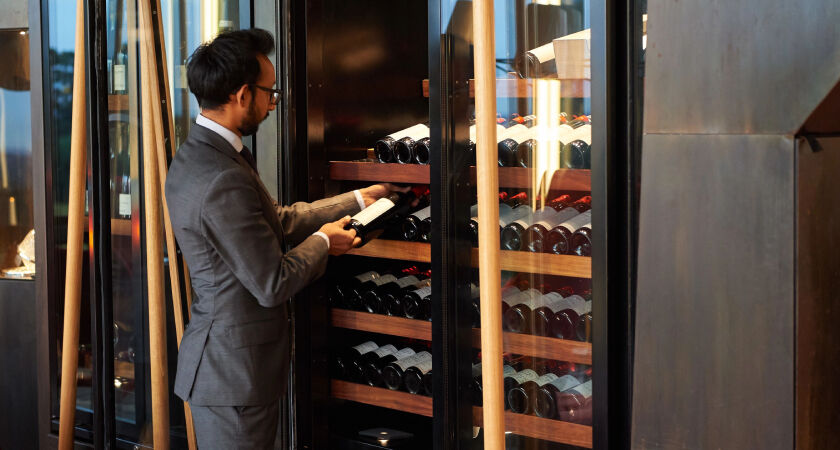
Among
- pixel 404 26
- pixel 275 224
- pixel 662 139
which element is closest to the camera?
pixel 662 139

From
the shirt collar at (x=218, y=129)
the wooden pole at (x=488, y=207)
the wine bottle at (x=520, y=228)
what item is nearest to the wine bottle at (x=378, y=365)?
the wine bottle at (x=520, y=228)

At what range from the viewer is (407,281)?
2930mm

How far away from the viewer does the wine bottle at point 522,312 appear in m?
2.26

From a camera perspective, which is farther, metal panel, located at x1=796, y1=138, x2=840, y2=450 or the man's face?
the man's face

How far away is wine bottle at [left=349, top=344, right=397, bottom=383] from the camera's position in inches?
117

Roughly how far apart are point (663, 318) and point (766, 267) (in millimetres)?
179

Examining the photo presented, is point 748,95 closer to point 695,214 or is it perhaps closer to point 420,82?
point 695,214

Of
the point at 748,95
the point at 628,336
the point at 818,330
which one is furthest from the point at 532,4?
the point at 818,330

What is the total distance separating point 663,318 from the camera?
4.40ft

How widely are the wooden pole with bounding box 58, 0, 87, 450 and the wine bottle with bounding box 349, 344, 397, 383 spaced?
91 cm

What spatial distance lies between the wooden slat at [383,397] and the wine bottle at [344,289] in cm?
28

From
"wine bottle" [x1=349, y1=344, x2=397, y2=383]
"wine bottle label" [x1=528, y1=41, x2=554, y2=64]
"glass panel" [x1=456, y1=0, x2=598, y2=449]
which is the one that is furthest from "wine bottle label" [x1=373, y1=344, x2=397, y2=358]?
"wine bottle label" [x1=528, y1=41, x2=554, y2=64]

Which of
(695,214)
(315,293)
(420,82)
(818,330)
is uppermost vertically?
(420,82)

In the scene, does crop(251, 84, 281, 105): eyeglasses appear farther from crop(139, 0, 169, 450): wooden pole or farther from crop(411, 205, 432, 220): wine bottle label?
crop(411, 205, 432, 220): wine bottle label
